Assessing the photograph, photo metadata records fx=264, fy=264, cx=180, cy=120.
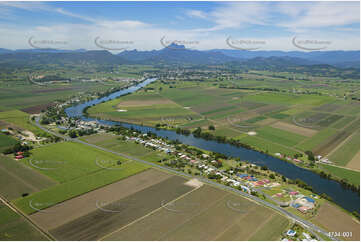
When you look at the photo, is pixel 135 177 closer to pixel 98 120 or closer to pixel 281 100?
pixel 98 120

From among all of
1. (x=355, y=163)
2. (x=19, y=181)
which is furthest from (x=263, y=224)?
(x=19, y=181)

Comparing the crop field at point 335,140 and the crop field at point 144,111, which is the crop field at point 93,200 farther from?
the crop field at point 144,111

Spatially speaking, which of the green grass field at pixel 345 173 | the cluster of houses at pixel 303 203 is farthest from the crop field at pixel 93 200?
the green grass field at pixel 345 173

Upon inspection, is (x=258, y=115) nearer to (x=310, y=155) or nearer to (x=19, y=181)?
(x=310, y=155)

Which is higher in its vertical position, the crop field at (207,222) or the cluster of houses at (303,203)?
the cluster of houses at (303,203)

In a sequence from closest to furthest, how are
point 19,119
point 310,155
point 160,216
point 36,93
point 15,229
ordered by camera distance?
point 15,229 < point 160,216 < point 310,155 < point 19,119 < point 36,93

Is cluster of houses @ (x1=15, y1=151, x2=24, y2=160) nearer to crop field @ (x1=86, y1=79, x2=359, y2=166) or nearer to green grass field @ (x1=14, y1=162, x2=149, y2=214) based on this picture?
green grass field @ (x1=14, y1=162, x2=149, y2=214)
